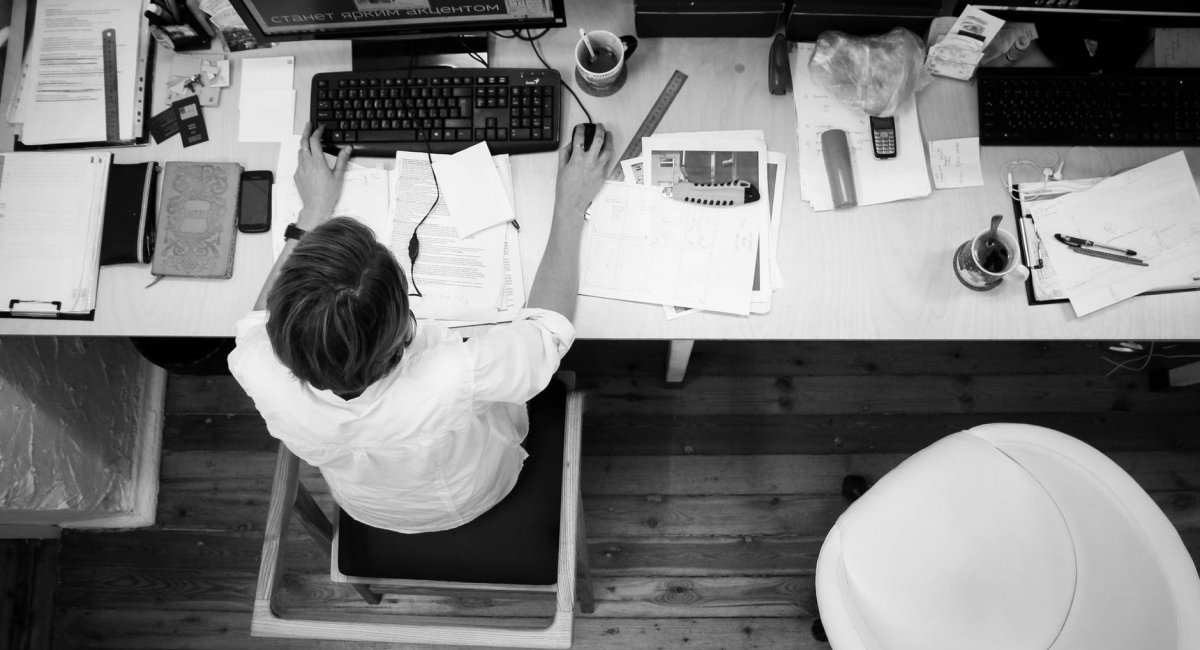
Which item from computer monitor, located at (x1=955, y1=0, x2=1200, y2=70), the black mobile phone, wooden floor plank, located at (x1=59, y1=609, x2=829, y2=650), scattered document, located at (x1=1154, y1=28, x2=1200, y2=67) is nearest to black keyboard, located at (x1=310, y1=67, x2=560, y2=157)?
the black mobile phone

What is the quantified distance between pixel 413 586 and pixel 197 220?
81 cm

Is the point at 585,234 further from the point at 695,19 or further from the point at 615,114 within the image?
the point at 695,19

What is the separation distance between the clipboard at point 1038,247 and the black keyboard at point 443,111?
2.78 feet

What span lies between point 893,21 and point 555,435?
999 millimetres

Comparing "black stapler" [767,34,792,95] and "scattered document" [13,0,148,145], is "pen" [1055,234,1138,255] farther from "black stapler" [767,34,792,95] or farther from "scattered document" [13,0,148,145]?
Result: "scattered document" [13,0,148,145]

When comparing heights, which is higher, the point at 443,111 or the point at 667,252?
the point at 443,111

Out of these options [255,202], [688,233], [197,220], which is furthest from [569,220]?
[197,220]

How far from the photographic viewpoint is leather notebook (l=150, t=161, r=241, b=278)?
1.27 m

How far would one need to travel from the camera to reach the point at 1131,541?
0.93 m

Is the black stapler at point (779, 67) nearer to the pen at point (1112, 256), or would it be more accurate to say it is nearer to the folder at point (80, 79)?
the pen at point (1112, 256)

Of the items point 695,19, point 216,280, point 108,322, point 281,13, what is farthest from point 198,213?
point 695,19

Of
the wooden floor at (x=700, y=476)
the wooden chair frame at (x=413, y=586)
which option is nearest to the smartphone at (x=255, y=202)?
the wooden chair frame at (x=413, y=586)

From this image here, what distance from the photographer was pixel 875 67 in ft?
4.17

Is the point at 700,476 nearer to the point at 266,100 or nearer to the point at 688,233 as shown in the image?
the point at 688,233
